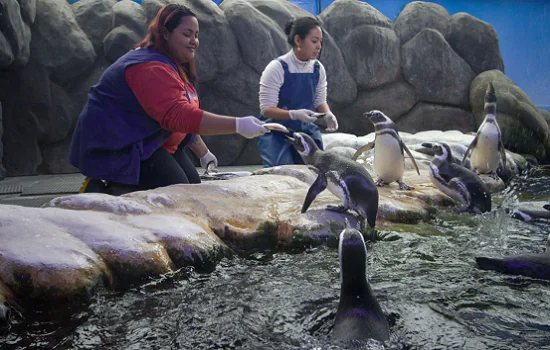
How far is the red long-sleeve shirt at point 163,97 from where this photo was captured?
9.13 ft

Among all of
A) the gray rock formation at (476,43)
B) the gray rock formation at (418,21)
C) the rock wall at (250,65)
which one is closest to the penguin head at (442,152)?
Answer: the rock wall at (250,65)

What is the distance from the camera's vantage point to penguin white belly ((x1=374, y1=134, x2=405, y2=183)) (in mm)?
3908

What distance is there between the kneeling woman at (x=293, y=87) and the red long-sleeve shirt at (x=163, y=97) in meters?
1.30

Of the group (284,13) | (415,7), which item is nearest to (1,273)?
(284,13)

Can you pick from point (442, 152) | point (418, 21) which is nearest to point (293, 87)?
point (442, 152)

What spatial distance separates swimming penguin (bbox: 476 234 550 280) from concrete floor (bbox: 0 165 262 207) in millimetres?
2486

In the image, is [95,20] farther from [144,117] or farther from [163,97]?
[163,97]

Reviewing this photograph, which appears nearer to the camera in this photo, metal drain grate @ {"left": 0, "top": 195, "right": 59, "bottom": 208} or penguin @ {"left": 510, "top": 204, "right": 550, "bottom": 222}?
penguin @ {"left": 510, "top": 204, "right": 550, "bottom": 222}

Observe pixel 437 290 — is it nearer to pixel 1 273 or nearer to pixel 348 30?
pixel 1 273

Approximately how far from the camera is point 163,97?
2791mm

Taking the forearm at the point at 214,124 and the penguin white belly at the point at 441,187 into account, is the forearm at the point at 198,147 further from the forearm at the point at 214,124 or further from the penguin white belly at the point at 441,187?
the penguin white belly at the point at 441,187

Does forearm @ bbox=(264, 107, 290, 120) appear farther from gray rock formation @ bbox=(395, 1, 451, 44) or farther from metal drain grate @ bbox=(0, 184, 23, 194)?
gray rock formation @ bbox=(395, 1, 451, 44)

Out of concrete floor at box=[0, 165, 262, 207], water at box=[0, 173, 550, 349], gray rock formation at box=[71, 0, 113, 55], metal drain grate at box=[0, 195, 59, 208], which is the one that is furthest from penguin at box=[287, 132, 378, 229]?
gray rock formation at box=[71, 0, 113, 55]

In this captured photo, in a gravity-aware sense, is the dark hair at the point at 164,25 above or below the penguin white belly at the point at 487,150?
above
